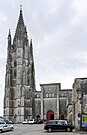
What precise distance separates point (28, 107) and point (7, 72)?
45.5ft

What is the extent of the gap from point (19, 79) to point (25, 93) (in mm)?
4802

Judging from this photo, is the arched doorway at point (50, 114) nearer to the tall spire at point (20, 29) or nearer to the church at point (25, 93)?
the church at point (25, 93)

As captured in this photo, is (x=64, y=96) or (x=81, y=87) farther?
(x=64, y=96)

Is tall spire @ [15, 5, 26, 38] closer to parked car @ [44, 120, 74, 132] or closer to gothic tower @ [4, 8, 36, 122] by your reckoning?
gothic tower @ [4, 8, 36, 122]

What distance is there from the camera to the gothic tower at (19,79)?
9519 cm

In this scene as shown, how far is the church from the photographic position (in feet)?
312

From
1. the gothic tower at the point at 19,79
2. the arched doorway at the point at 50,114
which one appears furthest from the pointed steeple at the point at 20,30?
the arched doorway at the point at 50,114

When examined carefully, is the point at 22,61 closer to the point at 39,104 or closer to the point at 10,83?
the point at 10,83

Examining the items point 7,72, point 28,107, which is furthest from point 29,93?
point 7,72

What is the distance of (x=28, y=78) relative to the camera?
332ft

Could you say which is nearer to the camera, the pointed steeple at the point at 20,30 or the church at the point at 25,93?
the church at the point at 25,93

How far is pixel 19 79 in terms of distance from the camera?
97.9m

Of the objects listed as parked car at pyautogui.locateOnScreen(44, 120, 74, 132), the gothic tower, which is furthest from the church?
parked car at pyautogui.locateOnScreen(44, 120, 74, 132)

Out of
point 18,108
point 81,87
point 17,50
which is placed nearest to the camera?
point 81,87
